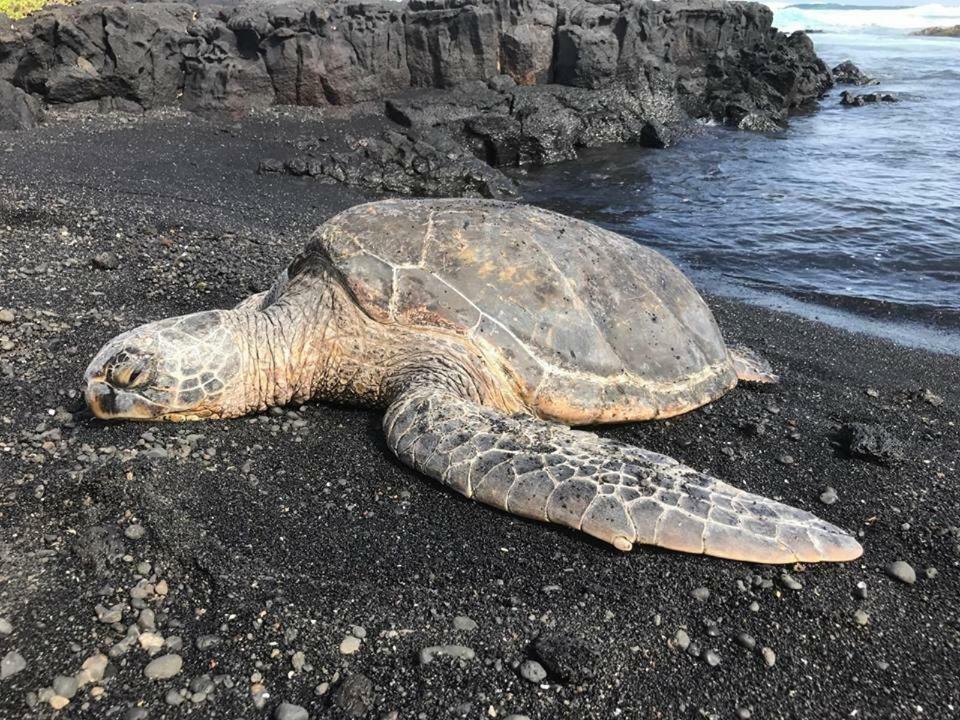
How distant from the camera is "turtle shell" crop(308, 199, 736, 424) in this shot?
3.05 metres

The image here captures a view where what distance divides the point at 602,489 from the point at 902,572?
104 centimetres

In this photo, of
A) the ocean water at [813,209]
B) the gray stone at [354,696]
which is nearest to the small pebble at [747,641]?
the gray stone at [354,696]

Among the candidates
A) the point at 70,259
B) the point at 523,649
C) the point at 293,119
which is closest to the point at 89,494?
the point at 523,649

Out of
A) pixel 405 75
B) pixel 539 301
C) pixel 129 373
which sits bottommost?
pixel 129 373

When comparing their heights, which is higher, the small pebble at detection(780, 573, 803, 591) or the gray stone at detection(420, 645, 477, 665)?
the small pebble at detection(780, 573, 803, 591)

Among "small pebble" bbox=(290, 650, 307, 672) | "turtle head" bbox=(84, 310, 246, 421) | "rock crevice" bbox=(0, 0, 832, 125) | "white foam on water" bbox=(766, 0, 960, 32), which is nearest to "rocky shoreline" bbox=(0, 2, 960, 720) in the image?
"small pebble" bbox=(290, 650, 307, 672)

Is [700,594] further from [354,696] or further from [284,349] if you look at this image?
[284,349]

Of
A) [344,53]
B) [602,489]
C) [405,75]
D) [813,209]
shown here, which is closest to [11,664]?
[602,489]

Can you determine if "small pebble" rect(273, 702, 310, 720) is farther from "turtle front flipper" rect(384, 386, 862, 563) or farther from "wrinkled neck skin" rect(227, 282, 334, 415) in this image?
"wrinkled neck skin" rect(227, 282, 334, 415)

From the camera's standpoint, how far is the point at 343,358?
3143 millimetres

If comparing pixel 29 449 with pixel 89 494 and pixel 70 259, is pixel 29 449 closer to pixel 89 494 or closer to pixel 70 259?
pixel 89 494

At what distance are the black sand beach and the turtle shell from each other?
10.2 inches

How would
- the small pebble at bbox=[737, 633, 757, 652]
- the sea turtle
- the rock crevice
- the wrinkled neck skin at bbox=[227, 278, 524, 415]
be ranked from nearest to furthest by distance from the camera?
the small pebble at bbox=[737, 633, 757, 652] → the sea turtle → the wrinkled neck skin at bbox=[227, 278, 524, 415] → the rock crevice

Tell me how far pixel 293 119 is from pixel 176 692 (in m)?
11.6
